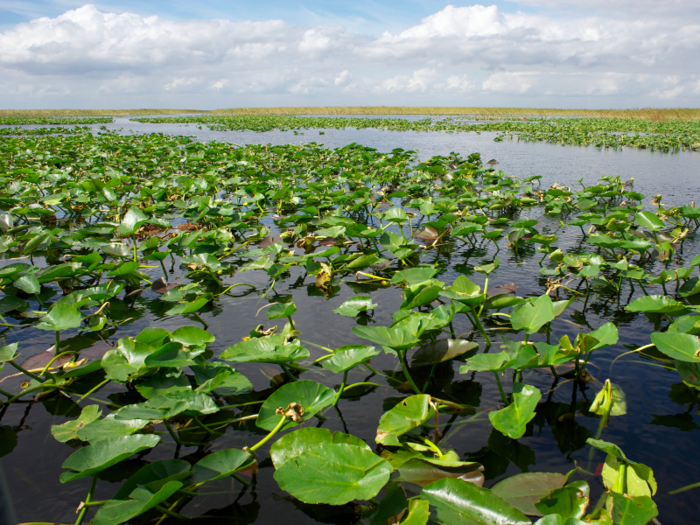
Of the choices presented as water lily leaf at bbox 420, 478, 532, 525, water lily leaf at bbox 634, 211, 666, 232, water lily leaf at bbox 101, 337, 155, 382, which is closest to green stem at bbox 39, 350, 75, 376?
water lily leaf at bbox 101, 337, 155, 382

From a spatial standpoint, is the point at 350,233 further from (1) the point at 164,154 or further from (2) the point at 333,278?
(1) the point at 164,154

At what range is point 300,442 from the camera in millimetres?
1468

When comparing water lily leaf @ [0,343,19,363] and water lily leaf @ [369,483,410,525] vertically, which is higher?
water lily leaf @ [0,343,19,363]

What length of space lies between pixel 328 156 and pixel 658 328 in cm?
865

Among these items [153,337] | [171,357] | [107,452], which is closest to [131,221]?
[153,337]

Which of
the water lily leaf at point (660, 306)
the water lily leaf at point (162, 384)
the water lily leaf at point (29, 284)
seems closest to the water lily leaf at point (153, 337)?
the water lily leaf at point (162, 384)

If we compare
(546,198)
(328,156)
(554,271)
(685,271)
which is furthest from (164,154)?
(685,271)

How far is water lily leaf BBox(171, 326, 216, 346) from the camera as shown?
2055 mm

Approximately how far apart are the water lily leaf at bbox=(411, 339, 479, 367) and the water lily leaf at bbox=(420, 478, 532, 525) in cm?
82

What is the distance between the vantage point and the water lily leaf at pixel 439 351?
2.00 meters

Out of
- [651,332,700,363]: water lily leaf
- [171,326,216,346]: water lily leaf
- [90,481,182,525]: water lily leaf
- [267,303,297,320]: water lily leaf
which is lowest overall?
[90,481,182,525]: water lily leaf

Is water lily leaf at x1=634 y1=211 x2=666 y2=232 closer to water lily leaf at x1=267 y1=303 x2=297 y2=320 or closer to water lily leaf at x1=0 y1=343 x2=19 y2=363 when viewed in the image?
water lily leaf at x1=267 y1=303 x2=297 y2=320

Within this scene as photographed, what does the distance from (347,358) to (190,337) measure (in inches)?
32.8

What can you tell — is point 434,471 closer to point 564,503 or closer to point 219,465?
point 564,503
